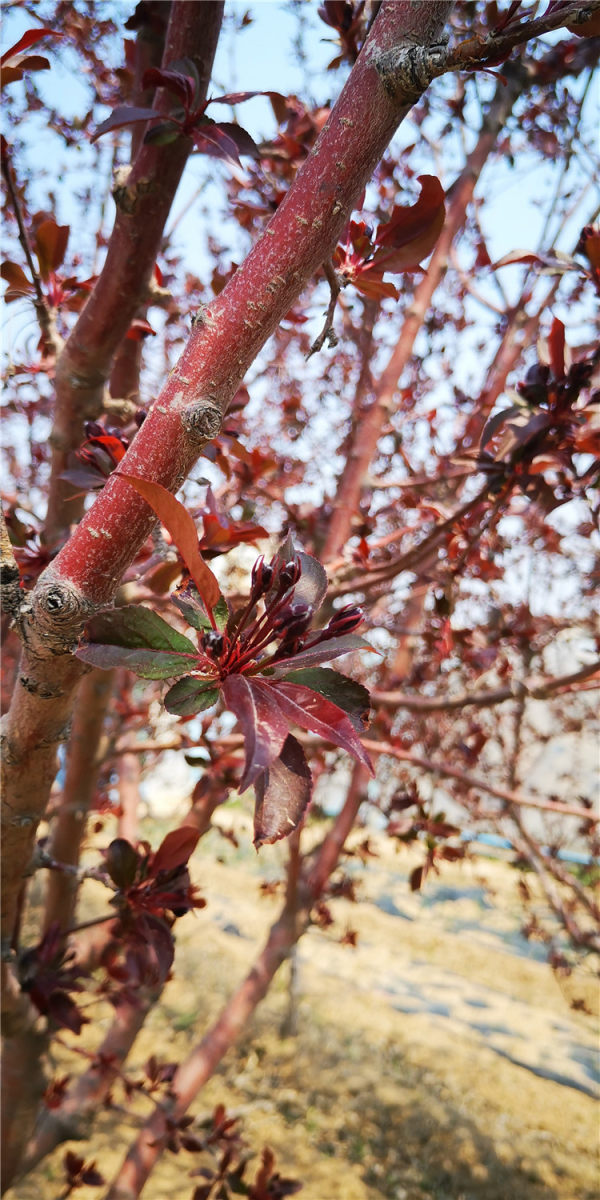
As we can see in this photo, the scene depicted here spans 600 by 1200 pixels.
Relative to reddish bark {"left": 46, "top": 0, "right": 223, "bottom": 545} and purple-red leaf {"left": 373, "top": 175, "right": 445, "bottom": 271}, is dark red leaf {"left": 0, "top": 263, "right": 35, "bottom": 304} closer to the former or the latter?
reddish bark {"left": 46, "top": 0, "right": 223, "bottom": 545}

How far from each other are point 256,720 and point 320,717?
0.22 ft

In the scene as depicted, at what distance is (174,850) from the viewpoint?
1.04 meters

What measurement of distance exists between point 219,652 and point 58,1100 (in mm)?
1867

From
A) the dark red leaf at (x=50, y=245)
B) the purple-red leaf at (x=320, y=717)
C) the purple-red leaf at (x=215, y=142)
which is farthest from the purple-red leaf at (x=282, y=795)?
the dark red leaf at (x=50, y=245)

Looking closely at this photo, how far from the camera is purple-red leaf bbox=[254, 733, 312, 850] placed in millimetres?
505

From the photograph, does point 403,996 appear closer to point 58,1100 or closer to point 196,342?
point 58,1100

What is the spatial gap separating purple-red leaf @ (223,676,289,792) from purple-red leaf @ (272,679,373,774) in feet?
0.03

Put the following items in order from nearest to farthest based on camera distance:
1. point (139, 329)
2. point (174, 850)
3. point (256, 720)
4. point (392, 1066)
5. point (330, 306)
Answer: point (256, 720) → point (330, 306) → point (174, 850) → point (139, 329) → point (392, 1066)

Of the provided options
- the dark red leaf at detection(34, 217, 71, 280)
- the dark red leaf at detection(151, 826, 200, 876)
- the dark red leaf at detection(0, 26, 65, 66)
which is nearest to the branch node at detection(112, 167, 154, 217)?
the dark red leaf at detection(34, 217, 71, 280)

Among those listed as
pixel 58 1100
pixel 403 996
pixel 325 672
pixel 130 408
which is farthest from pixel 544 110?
pixel 403 996

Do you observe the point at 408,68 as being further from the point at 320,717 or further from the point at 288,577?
the point at 320,717

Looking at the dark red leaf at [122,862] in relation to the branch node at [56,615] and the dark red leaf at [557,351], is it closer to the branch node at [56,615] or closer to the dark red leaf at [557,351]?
the branch node at [56,615]

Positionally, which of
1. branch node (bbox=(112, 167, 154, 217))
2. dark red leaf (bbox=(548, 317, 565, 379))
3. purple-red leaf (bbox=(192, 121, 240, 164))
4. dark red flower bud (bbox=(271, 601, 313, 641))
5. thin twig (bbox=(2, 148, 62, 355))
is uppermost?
dark red leaf (bbox=(548, 317, 565, 379))

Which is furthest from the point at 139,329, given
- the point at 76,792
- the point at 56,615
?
the point at 76,792
